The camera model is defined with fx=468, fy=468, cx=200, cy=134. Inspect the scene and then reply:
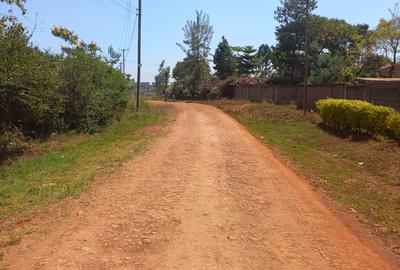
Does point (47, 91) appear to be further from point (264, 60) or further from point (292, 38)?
point (264, 60)

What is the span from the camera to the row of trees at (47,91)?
14.4 metres

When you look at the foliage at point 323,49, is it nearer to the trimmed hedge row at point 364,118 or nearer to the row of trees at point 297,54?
the row of trees at point 297,54

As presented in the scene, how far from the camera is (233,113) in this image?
29.0 meters

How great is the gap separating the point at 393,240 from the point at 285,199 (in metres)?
2.09

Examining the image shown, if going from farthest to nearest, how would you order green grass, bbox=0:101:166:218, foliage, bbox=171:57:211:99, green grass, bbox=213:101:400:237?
foliage, bbox=171:57:211:99 → green grass, bbox=213:101:400:237 → green grass, bbox=0:101:166:218

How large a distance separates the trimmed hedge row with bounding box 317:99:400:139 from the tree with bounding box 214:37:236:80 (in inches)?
1520

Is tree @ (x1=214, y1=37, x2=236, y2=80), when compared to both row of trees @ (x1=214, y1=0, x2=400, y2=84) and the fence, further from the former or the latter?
the fence

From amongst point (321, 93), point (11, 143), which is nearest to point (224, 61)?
point (321, 93)

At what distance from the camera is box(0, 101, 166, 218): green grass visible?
8.98 meters

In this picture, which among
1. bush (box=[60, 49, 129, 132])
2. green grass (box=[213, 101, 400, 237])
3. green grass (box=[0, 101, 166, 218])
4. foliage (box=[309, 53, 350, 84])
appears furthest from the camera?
foliage (box=[309, 53, 350, 84])

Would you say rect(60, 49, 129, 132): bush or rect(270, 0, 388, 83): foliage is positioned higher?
rect(270, 0, 388, 83): foliage

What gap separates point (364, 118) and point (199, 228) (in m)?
11.2

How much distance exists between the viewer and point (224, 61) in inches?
2253

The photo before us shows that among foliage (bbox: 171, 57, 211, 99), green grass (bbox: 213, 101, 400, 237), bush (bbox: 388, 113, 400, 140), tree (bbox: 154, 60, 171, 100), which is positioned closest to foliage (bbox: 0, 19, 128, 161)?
green grass (bbox: 213, 101, 400, 237)
